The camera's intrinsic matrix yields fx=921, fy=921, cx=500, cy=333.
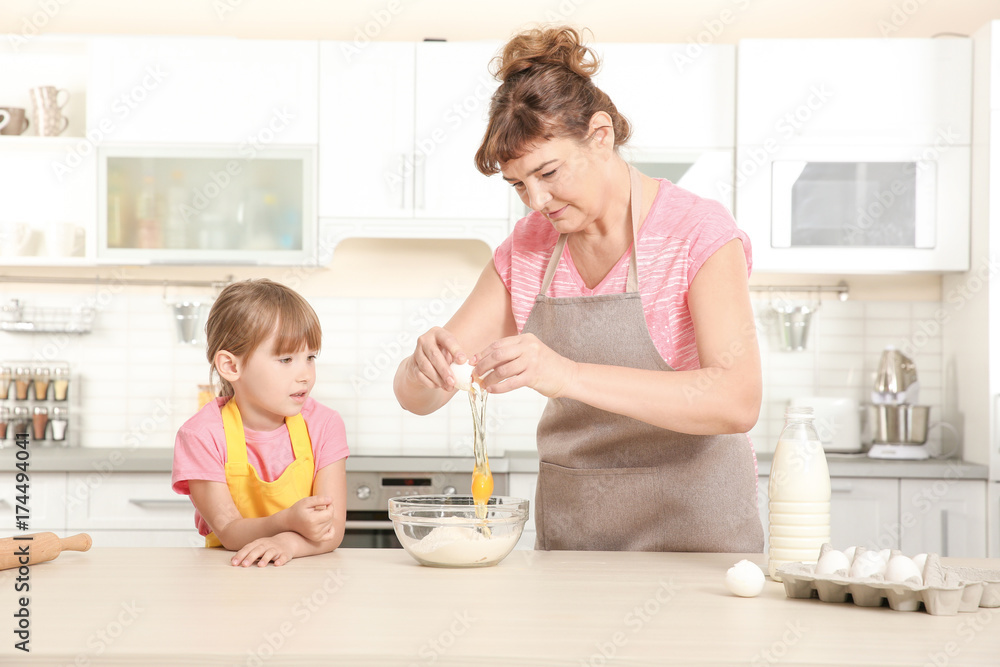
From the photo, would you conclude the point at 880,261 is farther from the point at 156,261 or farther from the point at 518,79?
the point at 156,261

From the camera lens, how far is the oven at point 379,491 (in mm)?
2820

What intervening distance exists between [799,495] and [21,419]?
9.26 ft

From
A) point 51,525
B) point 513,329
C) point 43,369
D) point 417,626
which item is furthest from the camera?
point 43,369

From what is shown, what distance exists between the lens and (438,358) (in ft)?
4.50

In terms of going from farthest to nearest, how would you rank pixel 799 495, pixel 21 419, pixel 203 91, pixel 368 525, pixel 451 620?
1. pixel 21 419
2. pixel 203 91
3. pixel 368 525
4. pixel 799 495
5. pixel 451 620

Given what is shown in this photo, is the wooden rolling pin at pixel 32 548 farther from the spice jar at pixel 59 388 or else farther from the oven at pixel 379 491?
the spice jar at pixel 59 388

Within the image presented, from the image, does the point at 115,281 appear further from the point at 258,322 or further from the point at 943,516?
the point at 943,516

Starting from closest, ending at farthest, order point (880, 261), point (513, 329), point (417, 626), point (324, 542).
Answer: point (417, 626), point (324, 542), point (513, 329), point (880, 261)

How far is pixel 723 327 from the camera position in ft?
4.52

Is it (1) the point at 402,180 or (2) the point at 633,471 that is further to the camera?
(1) the point at 402,180

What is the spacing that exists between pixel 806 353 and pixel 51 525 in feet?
8.41

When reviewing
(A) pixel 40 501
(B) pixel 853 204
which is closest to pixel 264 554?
(A) pixel 40 501

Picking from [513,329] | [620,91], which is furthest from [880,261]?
[513,329]

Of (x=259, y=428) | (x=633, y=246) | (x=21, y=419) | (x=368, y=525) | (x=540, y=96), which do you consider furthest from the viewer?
(x=21, y=419)
